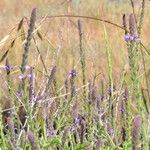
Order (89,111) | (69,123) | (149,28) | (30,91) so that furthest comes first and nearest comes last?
(149,28)
(69,123)
(89,111)
(30,91)

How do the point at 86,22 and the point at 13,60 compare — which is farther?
the point at 86,22

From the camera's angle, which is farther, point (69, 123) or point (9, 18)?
point (9, 18)

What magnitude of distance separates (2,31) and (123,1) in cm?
350

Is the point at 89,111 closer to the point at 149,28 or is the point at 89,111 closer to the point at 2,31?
the point at 149,28

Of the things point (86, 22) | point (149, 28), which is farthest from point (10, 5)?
point (149, 28)

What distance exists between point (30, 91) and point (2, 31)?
6.47 meters

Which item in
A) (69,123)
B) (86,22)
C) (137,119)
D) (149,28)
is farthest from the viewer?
(86,22)

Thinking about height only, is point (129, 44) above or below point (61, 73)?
above

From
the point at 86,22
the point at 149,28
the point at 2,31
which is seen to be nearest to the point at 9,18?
the point at 2,31

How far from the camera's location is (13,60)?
4.93 m

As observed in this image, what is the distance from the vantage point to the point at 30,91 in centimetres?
126

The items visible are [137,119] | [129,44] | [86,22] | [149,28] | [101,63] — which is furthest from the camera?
[86,22]

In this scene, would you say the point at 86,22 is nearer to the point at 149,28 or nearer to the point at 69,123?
the point at 149,28

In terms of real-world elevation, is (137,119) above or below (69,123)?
above
